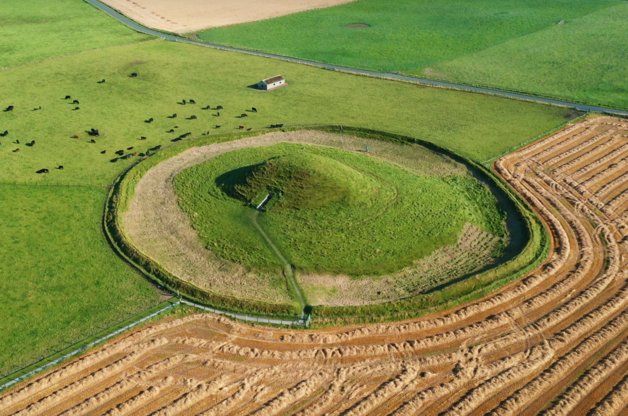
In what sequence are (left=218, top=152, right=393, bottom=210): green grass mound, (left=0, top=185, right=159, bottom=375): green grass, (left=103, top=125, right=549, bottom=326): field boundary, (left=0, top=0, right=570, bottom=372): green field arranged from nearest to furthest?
1. (left=0, top=185, right=159, bottom=375): green grass
2. (left=103, top=125, right=549, bottom=326): field boundary
3. (left=0, top=0, right=570, bottom=372): green field
4. (left=218, top=152, right=393, bottom=210): green grass mound

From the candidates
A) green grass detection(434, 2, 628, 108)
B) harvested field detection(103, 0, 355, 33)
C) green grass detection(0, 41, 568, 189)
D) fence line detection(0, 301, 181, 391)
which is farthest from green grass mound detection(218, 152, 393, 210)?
harvested field detection(103, 0, 355, 33)

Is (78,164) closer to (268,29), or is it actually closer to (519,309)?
(519,309)

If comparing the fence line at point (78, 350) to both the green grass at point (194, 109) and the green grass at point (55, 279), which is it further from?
the green grass at point (194, 109)

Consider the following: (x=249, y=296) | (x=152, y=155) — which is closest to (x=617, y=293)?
(x=249, y=296)

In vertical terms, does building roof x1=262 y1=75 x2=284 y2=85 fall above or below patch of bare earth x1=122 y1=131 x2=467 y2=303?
above

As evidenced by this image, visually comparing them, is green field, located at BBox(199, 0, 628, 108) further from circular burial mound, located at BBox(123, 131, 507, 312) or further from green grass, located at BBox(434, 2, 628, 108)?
circular burial mound, located at BBox(123, 131, 507, 312)
